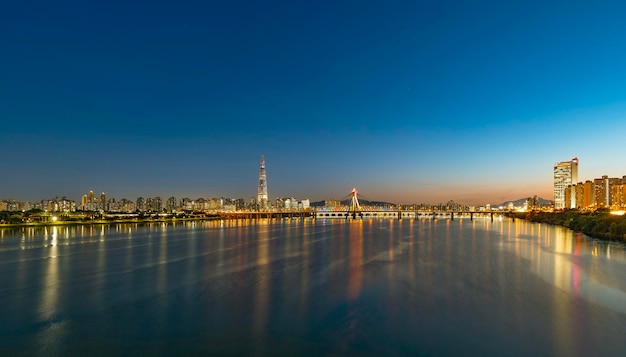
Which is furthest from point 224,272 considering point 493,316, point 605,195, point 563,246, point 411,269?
point 605,195

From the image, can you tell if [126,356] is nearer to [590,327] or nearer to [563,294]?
[590,327]

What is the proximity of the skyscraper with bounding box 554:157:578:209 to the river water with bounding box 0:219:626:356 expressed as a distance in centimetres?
13012

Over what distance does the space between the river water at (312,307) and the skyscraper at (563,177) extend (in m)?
130

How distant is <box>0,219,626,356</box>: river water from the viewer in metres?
7.80

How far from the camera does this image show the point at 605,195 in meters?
102

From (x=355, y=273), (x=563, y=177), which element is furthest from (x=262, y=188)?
(x=355, y=273)

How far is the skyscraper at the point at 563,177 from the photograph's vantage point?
431 feet

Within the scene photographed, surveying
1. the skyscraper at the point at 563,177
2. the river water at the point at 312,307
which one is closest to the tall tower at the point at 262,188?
the skyscraper at the point at 563,177

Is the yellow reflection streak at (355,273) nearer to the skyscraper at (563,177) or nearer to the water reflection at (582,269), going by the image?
the water reflection at (582,269)

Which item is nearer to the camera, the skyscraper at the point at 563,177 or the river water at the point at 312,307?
the river water at the point at 312,307

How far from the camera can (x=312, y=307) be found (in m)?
10.6

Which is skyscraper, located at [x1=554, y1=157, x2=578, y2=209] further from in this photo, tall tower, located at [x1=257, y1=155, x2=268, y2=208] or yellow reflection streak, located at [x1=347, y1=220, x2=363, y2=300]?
yellow reflection streak, located at [x1=347, y1=220, x2=363, y2=300]

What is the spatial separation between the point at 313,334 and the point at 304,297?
137 inches

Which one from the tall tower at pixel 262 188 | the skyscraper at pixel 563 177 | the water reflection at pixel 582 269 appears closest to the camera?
the water reflection at pixel 582 269
